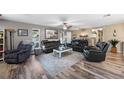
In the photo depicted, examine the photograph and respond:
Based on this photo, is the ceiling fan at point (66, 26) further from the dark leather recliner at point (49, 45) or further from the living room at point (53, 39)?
the dark leather recliner at point (49, 45)

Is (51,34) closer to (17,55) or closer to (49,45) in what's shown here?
(49,45)

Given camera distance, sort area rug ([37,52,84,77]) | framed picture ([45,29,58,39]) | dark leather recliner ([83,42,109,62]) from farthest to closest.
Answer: dark leather recliner ([83,42,109,62]), area rug ([37,52,84,77]), framed picture ([45,29,58,39])

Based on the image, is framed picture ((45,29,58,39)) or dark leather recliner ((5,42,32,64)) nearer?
framed picture ((45,29,58,39))

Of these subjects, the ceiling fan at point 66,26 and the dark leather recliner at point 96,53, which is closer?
the ceiling fan at point 66,26

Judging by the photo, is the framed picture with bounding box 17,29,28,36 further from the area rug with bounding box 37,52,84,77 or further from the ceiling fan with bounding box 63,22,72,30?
the ceiling fan with bounding box 63,22,72,30

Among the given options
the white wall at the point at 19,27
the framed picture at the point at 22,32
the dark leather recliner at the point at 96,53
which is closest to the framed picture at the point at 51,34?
the white wall at the point at 19,27

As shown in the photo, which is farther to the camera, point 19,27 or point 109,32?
point 109,32

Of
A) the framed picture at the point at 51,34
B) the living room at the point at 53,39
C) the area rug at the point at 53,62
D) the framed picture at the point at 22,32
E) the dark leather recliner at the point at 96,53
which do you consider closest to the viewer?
the living room at the point at 53,39

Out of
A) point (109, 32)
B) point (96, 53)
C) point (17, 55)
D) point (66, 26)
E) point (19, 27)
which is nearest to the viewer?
point (19, 27)

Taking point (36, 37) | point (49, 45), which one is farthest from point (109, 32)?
point (36, 37)

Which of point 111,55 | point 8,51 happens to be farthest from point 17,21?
point 111,55

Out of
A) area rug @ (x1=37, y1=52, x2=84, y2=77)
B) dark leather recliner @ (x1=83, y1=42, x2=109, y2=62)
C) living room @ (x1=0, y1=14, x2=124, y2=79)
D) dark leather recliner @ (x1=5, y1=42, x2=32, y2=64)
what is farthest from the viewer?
dark leather recliner @ (x1=83, y1=42, x2=109, y2=62)

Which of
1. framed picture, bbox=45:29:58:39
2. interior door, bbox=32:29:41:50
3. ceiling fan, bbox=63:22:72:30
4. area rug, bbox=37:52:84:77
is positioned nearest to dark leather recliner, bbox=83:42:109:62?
area rug, bbox=37:52:84:77
